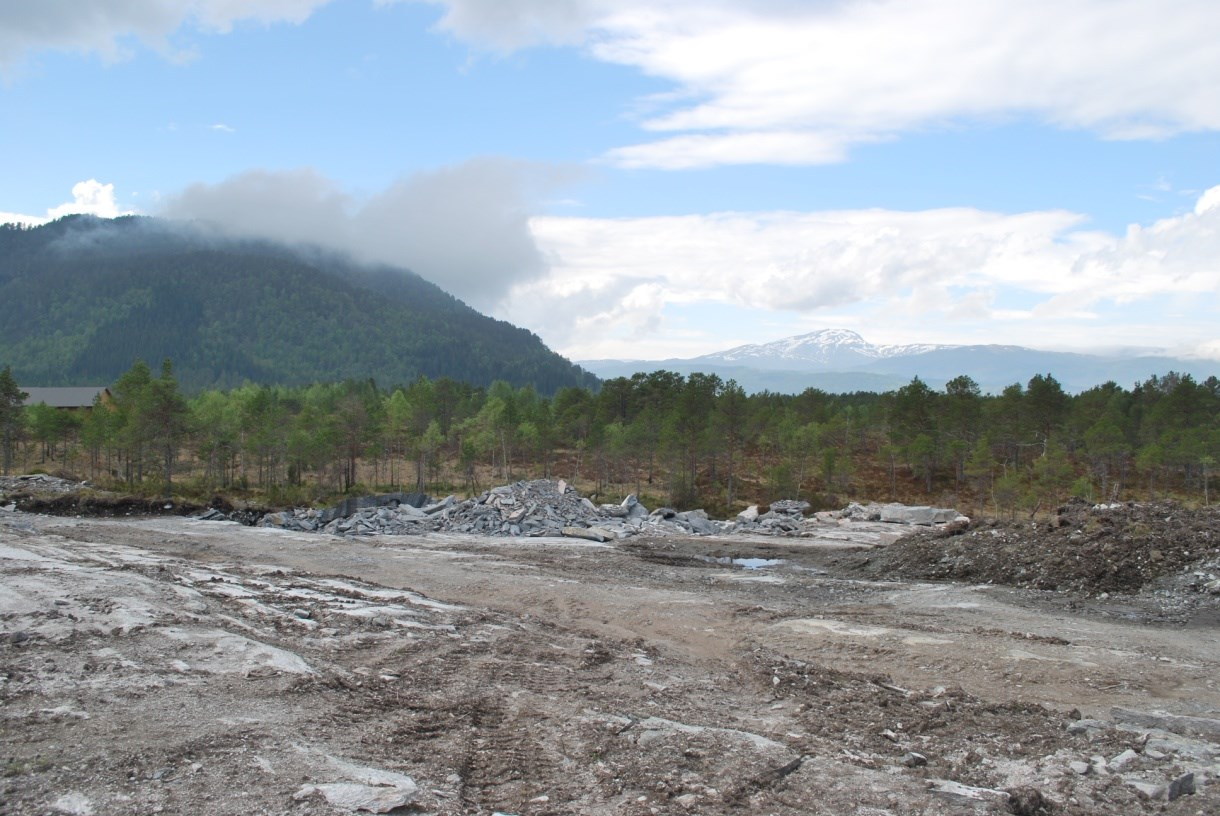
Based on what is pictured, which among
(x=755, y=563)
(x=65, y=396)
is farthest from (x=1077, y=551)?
(x=65, y=396)

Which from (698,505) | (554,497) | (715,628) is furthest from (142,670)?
(698,505)

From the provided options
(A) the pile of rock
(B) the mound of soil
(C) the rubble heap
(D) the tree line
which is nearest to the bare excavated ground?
(B) the mound of soil

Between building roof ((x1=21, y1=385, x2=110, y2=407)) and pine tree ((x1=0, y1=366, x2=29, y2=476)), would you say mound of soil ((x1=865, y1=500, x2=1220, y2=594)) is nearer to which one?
pine tree ((x1=0, y1=366, x2=29, y2=476))

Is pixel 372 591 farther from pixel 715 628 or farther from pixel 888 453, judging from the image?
pixel 888 453

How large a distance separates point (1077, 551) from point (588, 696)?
1698cm

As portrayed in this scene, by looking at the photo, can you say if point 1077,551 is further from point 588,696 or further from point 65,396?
point 65,396

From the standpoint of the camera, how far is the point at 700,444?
171ft

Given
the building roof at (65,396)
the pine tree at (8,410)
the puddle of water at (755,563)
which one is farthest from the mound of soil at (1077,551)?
the building roof at (65,396)

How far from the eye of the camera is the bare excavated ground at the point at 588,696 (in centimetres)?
647

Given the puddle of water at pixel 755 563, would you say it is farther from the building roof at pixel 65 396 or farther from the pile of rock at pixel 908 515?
the building roof at pixel 65 396

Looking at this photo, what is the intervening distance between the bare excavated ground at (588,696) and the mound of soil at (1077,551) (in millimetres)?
299

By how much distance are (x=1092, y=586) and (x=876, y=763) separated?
14.9 m

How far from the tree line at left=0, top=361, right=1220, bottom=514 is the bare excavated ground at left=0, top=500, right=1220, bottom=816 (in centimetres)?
3061

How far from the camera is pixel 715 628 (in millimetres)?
14594
